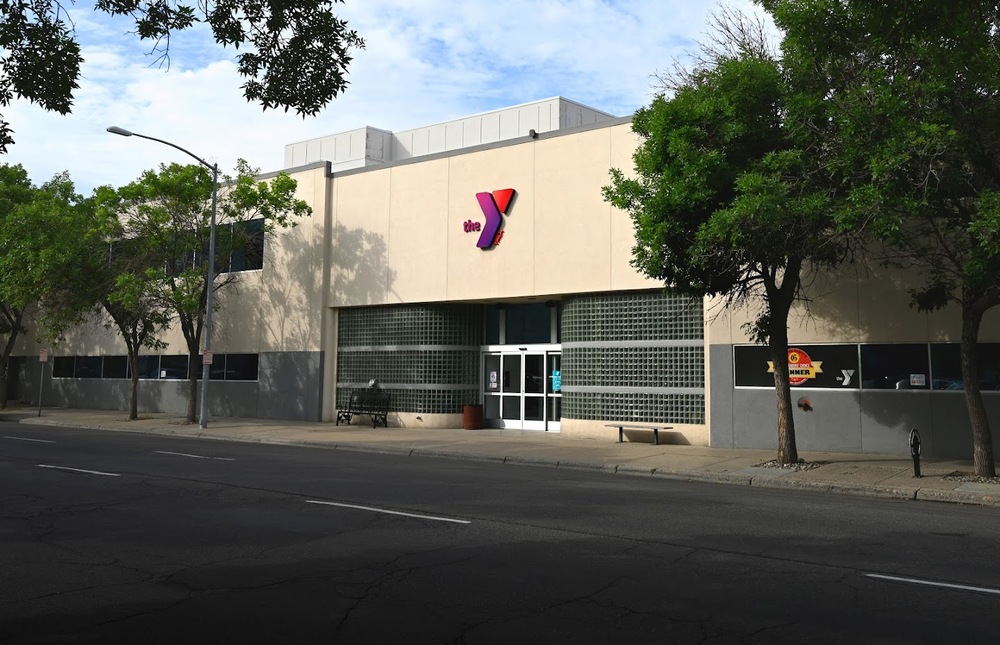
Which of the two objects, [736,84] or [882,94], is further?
[736,84]

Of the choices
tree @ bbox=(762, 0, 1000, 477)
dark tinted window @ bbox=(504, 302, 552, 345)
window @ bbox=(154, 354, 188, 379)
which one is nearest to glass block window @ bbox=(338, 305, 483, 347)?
dark tinted window @ bbox=(504, 302, 552, 345)

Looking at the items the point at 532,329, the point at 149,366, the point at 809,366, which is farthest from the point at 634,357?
the point at 149,366

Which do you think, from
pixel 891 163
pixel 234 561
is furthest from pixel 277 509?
pixel 891 163

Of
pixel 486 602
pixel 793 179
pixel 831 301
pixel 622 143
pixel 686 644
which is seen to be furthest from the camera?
pixel 622 143

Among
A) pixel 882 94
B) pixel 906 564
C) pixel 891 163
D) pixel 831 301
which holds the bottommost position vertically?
pixel 906 564

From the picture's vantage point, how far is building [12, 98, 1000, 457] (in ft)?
59.9

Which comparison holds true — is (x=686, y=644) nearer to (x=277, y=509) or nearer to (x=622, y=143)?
(x=277, y=509)

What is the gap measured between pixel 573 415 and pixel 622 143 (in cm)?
743

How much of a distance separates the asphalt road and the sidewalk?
1366 mm

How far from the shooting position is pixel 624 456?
18.0 m

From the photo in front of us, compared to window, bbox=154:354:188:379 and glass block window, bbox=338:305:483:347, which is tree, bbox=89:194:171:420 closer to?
window, bbox=154:354:188:379

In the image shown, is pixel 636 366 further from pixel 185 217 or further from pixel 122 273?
pixel 122 273

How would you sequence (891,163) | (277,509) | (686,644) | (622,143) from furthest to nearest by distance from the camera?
(622,143)
(891,163)
(277,509)
(686,644)

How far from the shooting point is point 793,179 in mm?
14133
